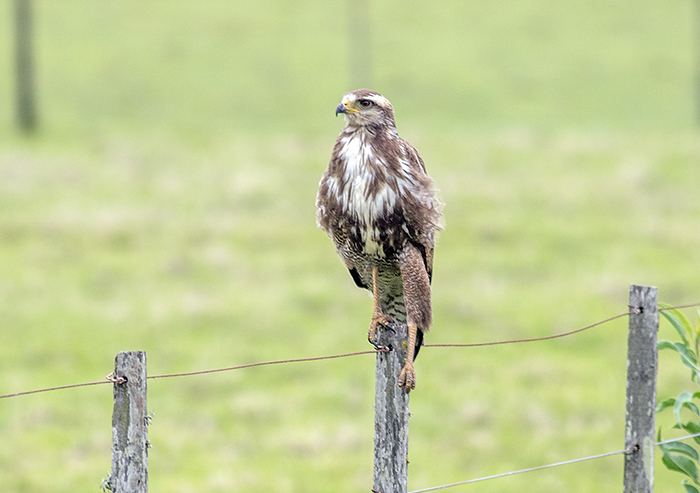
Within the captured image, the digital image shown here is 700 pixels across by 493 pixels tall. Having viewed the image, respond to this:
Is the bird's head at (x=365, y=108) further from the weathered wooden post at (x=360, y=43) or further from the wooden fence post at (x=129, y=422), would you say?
the weathered wooden post at (x=360, y=43)

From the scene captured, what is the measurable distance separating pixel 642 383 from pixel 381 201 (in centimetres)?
173

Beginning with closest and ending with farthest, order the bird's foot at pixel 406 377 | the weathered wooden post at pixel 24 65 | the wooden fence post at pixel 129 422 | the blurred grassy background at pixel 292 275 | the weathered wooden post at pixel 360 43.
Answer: the wooden fence post at pixel 129 422, the bird's foot at pixel 406 377, the blurred grassy background at pixel 292 275, the weathered wooden post at pixel 24 65, the weathered wooden post at pixel 360 43

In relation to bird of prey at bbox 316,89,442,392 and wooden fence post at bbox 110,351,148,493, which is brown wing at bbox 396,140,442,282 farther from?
wooden fence post at bbox 110,351,148,493

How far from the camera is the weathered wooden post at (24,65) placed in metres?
31.0

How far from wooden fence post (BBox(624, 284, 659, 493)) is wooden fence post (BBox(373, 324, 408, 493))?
1466 mm

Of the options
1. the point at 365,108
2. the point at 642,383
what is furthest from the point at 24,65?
the point at 642,383

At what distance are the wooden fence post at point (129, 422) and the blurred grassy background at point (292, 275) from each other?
622cm

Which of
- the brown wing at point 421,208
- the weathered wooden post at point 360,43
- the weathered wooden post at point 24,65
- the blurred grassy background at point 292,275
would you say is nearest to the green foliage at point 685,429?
the brown wing at point 421,208

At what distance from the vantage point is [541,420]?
11.7m

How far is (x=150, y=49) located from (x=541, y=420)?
3553cm

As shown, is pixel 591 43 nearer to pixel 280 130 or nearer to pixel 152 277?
pixel 280 130

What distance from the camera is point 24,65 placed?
104 feet

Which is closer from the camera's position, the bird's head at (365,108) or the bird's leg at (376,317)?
the bird's head at (365,108)

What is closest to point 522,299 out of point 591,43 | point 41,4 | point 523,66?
point 523,66
